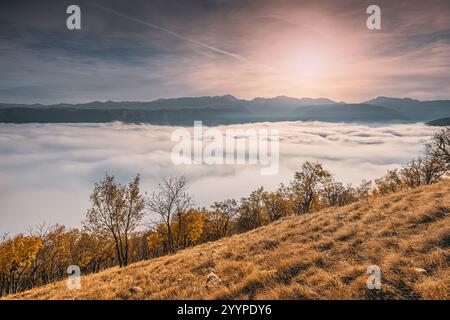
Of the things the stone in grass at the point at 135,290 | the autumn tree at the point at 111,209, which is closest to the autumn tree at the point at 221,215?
the autumn tree at the point at 111,209

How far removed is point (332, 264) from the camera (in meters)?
10.9

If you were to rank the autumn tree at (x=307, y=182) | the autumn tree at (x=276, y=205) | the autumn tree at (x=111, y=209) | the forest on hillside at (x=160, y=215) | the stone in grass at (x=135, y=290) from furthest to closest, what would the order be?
the autumn tree at (x=276, y=205) → the autumn tree at (x=307, y=182) → the forest on hillside at (x=160, y=215) → the autumn tree at (x=111, y=209) → the stone in grass at (x=135, y=290)

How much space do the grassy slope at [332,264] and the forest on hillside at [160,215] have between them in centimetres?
2263

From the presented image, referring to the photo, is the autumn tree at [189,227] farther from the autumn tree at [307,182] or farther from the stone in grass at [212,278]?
the stone in grass at [212,278]

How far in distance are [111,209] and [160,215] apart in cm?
1256

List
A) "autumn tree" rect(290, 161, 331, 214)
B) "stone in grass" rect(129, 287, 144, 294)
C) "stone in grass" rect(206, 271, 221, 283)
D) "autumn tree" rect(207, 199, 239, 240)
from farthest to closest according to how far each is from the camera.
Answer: "autumn tree" rect(207, 199, 239, 240), "autumn tree" rect(290, 161, 331, 214), "stone in grass" rect(129, 287, 144, 294), "stone in grass" rect(206, 271, 221, 283)

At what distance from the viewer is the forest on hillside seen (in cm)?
4294

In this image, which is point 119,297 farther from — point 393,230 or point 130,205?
point 130,205

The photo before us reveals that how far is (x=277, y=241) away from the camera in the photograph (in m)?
15.9

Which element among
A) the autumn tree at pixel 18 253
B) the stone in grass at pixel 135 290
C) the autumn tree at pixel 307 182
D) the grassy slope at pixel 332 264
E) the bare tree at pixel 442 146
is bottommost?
the autumn tree at pixel 18 253

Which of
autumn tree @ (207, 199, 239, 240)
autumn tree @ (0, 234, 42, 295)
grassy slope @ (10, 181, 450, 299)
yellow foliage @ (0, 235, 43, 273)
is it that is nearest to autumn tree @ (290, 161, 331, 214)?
autumn tree @ (207, 199, 239, 240)

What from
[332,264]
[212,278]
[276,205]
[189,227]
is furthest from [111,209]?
[276,205]

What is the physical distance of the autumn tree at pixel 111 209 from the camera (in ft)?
136

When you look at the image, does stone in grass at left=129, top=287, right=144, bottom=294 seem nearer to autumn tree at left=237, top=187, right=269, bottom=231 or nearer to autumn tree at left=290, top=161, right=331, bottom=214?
autumn tree at left=290, top=161, right=331, bottom=214
